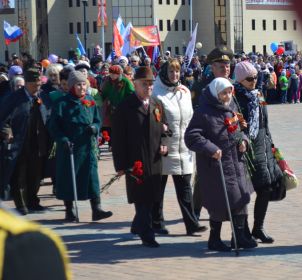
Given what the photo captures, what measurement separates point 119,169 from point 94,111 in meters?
1.76

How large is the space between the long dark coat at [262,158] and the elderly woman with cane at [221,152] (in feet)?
0.57

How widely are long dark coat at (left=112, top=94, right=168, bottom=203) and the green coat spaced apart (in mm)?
1361

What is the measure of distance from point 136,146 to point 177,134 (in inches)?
24.8

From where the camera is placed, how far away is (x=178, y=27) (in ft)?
403

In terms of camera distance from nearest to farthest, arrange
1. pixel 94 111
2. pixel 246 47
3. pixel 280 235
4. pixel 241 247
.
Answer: pixel 241 247 → pixel 280 235 → pixel 94 111 → pixel 246 47

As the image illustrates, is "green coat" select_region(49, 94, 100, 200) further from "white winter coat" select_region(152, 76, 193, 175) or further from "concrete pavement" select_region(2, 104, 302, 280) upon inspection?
"white winter coat" select_region(152, 76, 193, 175)

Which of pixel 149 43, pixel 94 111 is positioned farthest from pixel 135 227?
pixel 149 43

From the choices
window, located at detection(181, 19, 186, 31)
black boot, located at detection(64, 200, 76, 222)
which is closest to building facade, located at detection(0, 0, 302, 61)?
window, located at detection(181, 19, 186, 31)

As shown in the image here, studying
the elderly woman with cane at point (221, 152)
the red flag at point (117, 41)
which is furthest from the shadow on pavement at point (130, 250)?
the red flag at point (117, 41)

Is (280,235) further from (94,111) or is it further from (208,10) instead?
(208,10)

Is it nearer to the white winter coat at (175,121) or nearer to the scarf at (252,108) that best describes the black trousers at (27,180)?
the white winter coat at (175,121)

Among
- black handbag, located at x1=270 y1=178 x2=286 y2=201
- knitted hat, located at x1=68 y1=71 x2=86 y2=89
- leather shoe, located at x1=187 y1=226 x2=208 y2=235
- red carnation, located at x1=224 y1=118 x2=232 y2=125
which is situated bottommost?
leather shoe, located at x1=187 y1=226 x2=208 y2=235

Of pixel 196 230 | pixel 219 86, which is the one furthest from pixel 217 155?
pixel 196 230

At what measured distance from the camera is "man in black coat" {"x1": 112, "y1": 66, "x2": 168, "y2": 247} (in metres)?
7.82
